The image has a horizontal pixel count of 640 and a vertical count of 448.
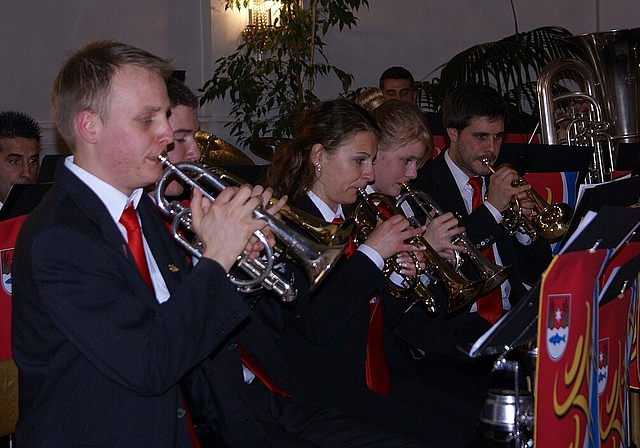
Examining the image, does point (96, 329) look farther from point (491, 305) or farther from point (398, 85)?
point (398, 85)

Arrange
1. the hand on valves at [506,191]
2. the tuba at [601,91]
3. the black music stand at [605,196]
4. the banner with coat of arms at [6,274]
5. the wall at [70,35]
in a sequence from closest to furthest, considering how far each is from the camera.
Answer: the black music stand at [605,196], the banner with coat of arms at [6,274], the hand on valves at [506,191], the tuba at [601,91], the wall at [70,35]

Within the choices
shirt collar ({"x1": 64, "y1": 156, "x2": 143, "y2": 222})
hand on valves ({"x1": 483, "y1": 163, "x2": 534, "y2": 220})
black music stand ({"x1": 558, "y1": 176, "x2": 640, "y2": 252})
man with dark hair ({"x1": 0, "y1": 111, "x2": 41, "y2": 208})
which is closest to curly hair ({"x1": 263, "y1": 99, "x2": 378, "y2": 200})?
hand on valves ({"x1": 483, "y1": 163, "x2": 534, "y2": 220})

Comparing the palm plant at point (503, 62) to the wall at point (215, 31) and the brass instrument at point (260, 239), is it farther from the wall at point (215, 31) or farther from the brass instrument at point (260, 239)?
the brass instrument at point (260, 239)

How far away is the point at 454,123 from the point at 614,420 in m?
1.91

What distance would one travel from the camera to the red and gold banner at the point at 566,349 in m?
2.04

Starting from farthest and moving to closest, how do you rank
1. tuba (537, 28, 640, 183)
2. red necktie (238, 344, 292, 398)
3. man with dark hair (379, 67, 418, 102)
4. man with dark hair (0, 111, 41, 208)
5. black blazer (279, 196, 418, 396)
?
man with dark hair (379, 67, 418, 102) < tuba (537, 28, 640, 183) < man with dark hair (0, 111, 41, 208) < black blazer (279, 196, 418, 396) < red necktie (238, 344, 292, 398)

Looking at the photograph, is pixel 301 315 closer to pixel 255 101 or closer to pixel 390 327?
pixel 390 327

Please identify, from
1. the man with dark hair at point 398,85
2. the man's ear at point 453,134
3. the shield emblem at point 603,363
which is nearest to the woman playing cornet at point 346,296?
the shield emblem at point 603,363

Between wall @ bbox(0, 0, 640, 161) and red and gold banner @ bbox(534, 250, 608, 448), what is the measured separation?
441 centimetres

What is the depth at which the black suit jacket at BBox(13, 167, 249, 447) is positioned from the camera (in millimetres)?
1847

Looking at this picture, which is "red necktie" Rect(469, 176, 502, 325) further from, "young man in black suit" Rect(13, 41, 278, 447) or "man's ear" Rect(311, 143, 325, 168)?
"young man in black suit" Rect(13, 41, 278, 447)

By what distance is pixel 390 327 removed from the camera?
331 cm

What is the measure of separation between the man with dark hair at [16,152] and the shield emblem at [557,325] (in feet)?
9.92

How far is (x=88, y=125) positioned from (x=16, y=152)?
100 inches
